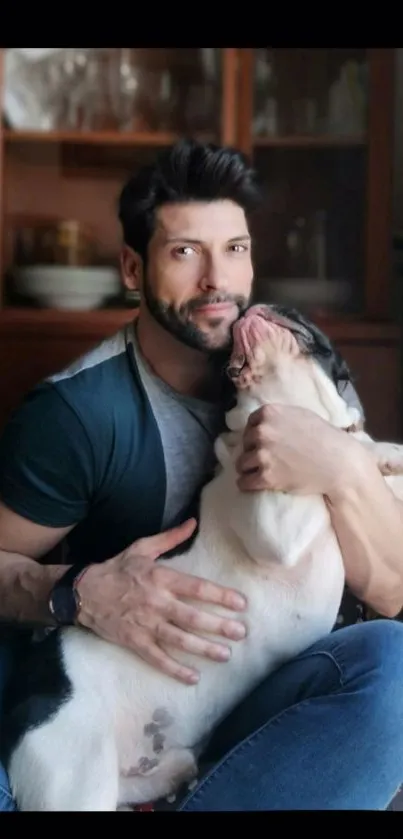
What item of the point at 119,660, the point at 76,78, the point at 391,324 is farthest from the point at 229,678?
the point at 76,78

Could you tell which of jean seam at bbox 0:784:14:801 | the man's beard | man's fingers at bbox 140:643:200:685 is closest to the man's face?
the man's beard

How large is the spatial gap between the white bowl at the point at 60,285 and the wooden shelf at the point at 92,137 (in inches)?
6.2

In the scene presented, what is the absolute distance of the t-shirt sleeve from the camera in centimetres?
99

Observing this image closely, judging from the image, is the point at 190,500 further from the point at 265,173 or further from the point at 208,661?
the point at 265,173

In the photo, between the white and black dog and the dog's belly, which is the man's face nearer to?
the white and black dog

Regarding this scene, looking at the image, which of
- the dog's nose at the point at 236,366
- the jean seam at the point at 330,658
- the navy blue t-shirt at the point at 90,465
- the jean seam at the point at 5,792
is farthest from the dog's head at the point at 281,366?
the jean seam at the point at 5,792

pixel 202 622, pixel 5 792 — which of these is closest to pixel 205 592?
pixel 202 622

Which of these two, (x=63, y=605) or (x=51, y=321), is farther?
(x=51, y=321)

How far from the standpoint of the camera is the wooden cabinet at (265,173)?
1035 millimetres

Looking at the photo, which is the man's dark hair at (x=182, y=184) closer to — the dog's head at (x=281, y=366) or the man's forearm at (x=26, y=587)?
the dog's head at (x=281, y=366)

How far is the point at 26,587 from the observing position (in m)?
1.00

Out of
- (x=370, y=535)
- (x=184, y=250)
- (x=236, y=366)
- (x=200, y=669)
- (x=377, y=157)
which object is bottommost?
(x=200, y=669)

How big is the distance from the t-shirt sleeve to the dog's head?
7.4 inches

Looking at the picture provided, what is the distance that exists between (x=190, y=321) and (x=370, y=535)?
298mm
